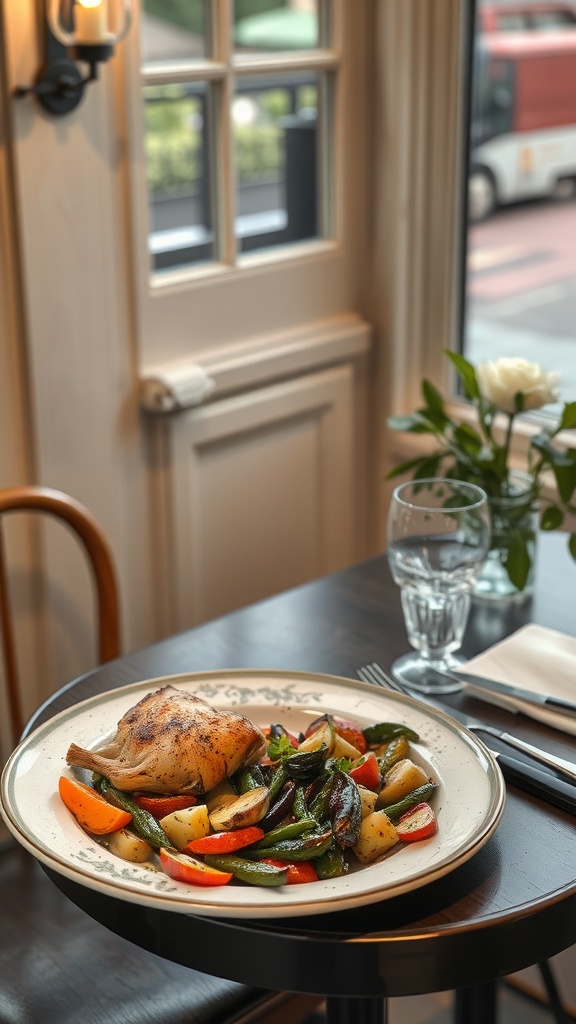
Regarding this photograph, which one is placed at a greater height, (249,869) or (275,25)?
(275,25)

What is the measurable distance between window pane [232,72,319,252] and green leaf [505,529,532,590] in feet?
3.08

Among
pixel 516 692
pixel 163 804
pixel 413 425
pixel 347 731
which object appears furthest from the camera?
pixel 413 425

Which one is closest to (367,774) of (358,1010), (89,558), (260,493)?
(358,1010)

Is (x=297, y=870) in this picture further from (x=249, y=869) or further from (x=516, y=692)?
A: (x=516, y=692)

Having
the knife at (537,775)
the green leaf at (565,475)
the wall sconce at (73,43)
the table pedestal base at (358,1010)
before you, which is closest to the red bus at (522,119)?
the wall sconce at (73,43)

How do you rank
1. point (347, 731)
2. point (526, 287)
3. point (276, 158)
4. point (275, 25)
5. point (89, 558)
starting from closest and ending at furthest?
point (347, 731)
point (89, 558)
point (275, 25)
point (276, 158)
point (526, 287)

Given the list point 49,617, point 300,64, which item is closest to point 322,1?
point 300,64

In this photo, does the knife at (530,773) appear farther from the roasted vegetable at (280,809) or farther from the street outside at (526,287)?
the street outside at (526,287)

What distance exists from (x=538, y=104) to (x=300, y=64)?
17.2 inches

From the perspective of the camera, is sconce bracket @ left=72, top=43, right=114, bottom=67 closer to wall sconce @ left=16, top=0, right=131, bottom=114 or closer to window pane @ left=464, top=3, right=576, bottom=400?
wall sconce @ left=16, top=0, right=131, bottom=114

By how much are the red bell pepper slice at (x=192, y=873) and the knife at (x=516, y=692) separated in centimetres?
44

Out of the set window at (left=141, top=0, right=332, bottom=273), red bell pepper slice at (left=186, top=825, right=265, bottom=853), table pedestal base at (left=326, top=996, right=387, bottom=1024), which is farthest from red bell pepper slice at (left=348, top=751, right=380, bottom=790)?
window at (left=141, top=0, right=332, bottom=273)

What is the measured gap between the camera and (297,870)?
958 millimetres

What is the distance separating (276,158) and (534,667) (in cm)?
122
